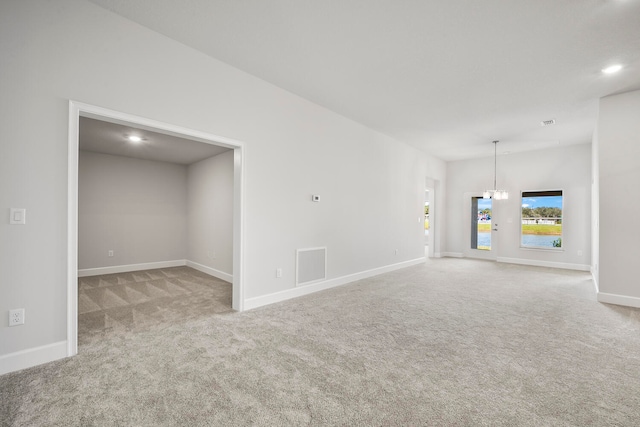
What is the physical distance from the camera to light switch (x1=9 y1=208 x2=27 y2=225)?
2.24m

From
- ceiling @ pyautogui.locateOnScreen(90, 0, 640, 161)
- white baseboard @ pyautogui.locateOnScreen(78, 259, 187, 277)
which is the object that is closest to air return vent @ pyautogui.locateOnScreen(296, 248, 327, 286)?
ceiling @ pyautogui.locateOnScreen(90, 0, 640, 161)

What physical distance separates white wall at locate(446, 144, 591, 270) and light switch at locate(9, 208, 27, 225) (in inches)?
374

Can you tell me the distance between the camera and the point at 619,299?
4.24m

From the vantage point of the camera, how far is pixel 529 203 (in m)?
7.85

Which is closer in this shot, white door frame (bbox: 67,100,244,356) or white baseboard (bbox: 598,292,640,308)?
white door frame (bbox: 67,100,244,356)

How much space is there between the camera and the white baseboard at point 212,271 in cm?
556

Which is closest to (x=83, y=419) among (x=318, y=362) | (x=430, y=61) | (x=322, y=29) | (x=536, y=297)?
(x=318, y=362)

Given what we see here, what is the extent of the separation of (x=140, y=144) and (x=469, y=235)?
8909mm

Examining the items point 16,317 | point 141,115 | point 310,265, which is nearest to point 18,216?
point 16,317

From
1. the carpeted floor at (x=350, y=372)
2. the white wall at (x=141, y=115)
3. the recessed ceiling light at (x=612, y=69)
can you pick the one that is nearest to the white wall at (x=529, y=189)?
the carpeted floor at (x=350, y=372)

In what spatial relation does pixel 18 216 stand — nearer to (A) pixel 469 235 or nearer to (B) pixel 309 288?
(B) pixel 309 288

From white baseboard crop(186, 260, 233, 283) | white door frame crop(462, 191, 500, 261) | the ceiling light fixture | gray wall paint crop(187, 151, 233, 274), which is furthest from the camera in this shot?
white door frame crop(462, 191, 500, 261)

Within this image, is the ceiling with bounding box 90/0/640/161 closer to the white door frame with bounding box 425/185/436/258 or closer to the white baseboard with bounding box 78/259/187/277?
the white door frame with bounding box 425/185/436/258

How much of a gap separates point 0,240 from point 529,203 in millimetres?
9952
